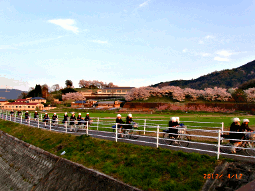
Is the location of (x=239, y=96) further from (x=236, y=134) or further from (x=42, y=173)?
(x=42, y=173)

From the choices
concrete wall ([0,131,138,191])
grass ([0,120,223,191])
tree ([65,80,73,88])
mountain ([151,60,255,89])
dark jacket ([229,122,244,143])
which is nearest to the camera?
grass ([0,120,223,191])

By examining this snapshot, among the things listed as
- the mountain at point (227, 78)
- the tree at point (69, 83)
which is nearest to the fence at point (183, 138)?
the tree at point (69, 83)

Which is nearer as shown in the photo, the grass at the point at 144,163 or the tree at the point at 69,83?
the grass at the point at 144,163

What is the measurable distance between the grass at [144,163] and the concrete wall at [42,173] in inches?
15.6

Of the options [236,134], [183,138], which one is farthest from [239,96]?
[236,134]

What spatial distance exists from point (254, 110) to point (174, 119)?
40485 millimetres

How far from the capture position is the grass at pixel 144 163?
19.8 ft

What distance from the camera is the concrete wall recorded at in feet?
23.2

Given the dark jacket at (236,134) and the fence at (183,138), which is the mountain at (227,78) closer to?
the fence at (183,138)

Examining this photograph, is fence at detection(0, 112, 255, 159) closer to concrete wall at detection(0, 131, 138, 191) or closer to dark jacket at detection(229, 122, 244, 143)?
dark jacket at detection(229, 122, 244, 143)

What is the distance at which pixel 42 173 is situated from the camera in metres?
10.1

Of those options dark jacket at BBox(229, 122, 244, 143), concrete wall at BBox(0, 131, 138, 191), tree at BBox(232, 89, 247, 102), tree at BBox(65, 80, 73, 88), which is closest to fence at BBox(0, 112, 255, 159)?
dark jacket at BBox(229, 122, 244, 143)

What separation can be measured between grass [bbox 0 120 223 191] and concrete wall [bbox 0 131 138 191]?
0.40 metres

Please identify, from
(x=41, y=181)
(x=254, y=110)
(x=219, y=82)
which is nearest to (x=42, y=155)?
(x=41, y=181)
